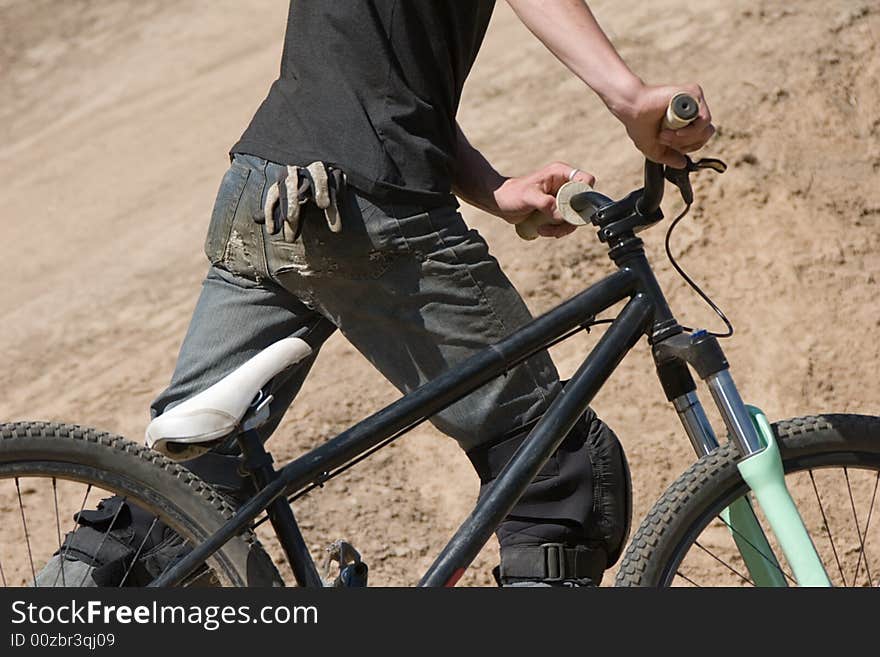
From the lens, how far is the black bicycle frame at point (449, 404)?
2.29 meters

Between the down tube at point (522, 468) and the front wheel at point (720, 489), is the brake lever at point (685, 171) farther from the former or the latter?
the front wheel at point (720, 489)

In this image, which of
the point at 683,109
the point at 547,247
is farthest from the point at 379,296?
the point at 547,247

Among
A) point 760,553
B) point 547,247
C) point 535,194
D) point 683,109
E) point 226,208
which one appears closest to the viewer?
point 683,109

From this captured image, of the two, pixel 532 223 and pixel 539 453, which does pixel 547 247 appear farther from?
pixel 539 453

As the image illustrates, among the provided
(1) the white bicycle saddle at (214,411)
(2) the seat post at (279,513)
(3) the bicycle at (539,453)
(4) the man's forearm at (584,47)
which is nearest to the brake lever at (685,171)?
(3) the bicycle at (539,453)

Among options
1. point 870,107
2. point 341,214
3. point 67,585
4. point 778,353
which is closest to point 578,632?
point 341,214

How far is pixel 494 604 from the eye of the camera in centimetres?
224

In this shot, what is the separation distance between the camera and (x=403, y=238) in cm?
236

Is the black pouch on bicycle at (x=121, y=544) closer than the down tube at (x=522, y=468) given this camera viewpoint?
No

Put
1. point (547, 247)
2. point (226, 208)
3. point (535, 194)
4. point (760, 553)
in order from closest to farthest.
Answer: point (760, 553) → point (226, 208) → point (535, 194) → point (547, 247)

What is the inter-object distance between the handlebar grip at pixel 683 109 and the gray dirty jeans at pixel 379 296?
0.47 meters

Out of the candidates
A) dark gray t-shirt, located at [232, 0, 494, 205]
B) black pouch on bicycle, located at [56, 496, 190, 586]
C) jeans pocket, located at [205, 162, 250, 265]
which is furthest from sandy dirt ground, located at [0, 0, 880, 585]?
dark gray t-shirt, located at [232, 0, 494, 205]

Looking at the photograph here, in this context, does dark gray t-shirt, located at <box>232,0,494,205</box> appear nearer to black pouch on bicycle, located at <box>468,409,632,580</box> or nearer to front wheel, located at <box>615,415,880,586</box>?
black pouch on bicycle, located at <box>468,409,632,580</box>

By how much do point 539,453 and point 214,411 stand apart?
575 millimetres
